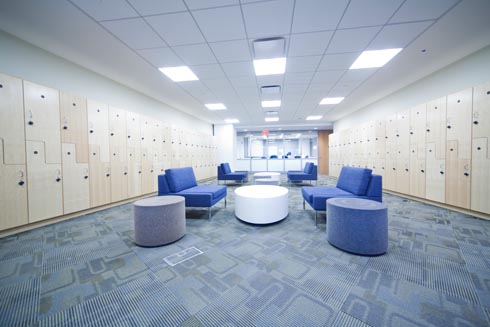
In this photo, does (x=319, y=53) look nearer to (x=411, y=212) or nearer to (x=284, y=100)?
(x=284, y=100)

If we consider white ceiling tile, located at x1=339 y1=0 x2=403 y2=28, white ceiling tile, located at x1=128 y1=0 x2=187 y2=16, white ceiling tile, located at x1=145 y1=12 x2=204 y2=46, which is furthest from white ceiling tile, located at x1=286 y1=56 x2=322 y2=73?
white ceiling tile, located at x1=128 y1=0 x2=187 y2=16

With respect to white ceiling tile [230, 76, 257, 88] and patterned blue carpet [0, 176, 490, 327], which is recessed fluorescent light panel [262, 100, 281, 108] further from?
patterned blue carpet [0, 176, 490, 327]

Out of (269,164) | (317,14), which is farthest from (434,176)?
Answer: (269,164)

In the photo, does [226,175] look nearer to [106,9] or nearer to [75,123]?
[75,123]

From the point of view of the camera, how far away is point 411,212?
3.37m

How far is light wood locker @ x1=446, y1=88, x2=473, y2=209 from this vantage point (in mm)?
3158

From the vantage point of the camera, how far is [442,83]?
3.88 metres

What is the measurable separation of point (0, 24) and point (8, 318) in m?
3.71

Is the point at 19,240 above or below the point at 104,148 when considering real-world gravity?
below

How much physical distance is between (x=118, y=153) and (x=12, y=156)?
65.3 inches

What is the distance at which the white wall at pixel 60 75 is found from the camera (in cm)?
276

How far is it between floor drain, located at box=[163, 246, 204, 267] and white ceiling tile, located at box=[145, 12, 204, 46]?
9.50 ft

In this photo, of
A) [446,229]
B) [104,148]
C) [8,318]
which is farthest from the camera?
[104,148]

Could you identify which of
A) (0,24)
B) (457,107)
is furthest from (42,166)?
(457,107)
